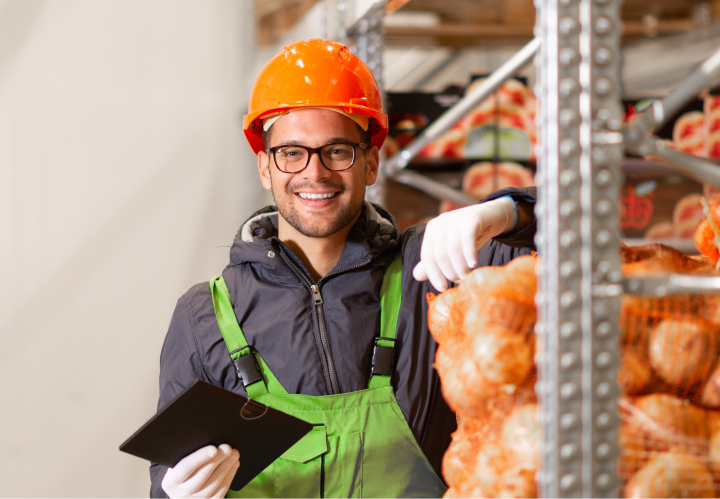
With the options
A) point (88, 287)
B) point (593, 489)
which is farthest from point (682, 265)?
point (88, 287)

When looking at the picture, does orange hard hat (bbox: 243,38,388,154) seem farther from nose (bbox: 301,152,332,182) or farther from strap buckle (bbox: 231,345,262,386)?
strap buckle (bbox: 231,345,262,386)

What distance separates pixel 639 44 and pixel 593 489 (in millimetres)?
2732

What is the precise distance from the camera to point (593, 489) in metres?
0.58

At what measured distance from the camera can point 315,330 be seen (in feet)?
4.15

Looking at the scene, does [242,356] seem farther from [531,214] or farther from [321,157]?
[531,214]

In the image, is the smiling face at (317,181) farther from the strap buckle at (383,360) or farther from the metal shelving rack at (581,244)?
the metal shelving rack at (581,244)

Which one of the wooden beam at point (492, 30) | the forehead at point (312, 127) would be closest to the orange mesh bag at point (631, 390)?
the forehead at point (312, 127)

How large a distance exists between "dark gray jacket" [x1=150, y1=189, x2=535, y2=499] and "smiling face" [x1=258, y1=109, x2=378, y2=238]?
7 cm

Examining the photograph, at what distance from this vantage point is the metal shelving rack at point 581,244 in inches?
22.0

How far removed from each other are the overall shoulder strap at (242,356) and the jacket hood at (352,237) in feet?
0.35

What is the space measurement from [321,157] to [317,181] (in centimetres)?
5

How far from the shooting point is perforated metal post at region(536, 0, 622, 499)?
22.0 inches

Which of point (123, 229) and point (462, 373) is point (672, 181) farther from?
point (123, 229)

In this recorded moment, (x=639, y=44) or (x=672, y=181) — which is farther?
(x=639, y=44)
